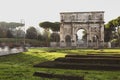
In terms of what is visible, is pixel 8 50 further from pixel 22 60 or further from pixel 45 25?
pixel 45 25

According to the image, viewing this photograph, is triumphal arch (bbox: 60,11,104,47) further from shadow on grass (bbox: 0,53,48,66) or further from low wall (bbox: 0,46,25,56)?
shadow on grass (bbox: 0,53,48,66)

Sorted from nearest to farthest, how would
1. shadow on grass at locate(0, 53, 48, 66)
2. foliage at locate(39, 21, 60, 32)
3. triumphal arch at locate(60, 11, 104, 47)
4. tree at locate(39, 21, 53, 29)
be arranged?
1. shadow on grass at locate(0, 53, 48, 66)
2. triumphal arch at locate(60, 11, 104, 47)
3. tree at locate(39, 21, 53, 29)
4. foliage at locate(39, 21, 60, 32)

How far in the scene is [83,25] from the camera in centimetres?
7000

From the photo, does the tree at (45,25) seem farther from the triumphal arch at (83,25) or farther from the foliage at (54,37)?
the triumphal arch at (83,25)

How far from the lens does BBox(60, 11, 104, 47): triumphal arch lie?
68.1 meters

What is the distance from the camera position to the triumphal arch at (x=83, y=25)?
68.1 metres

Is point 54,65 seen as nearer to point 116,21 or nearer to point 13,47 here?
point 13,47

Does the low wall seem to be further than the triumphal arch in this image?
No

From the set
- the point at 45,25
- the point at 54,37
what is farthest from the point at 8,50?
the point at 54,37

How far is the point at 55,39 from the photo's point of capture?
96.1 m

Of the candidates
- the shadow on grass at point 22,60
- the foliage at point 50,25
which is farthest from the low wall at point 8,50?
the foliage at point 50,25

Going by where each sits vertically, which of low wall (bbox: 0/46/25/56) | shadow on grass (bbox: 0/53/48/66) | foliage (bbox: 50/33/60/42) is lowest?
shadow on grass (bbox: 0/53/48/66)

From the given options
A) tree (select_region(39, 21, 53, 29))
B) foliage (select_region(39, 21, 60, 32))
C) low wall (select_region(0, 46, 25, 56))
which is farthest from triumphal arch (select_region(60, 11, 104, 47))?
low wall (select_region(0, 46, 25, 56))

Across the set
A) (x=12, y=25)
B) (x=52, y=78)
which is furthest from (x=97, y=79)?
(x=12, y=25)
